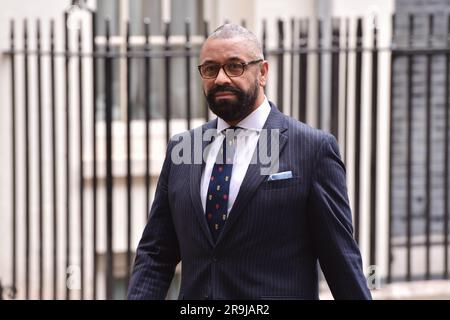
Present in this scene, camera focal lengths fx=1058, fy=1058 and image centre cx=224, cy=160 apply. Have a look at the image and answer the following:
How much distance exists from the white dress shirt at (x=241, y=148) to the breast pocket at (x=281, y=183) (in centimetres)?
10

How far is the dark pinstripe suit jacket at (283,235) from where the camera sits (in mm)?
3855

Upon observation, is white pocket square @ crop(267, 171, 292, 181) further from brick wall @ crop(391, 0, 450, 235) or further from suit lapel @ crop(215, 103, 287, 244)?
brick wall @ crop(391, 0, 450, 235)

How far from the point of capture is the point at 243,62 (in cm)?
388

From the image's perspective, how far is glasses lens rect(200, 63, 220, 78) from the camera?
3.88m

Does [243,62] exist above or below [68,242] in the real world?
above

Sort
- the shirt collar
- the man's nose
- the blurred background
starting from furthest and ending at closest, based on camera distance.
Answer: the blurred background, the shirt collar, the man's nose

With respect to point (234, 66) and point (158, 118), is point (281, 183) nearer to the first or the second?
point (234, 66)

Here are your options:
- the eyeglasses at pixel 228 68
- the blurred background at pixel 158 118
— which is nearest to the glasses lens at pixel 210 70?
the eyeglasses at pixel 228 68

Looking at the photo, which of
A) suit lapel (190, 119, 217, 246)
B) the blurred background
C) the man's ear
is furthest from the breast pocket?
the blurred background

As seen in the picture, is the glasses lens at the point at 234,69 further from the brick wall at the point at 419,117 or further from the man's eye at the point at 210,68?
the brick wall at the point at 419,117

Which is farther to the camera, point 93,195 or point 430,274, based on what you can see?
point 430,274

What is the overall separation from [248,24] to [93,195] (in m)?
2.10
